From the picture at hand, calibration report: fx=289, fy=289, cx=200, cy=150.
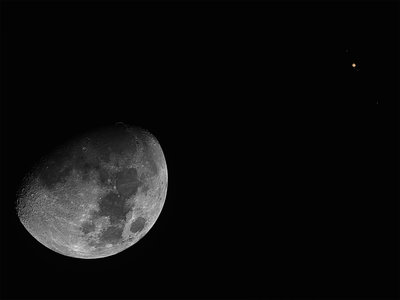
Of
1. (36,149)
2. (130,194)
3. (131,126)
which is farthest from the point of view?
(131,126)

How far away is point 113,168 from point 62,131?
516 millimetres

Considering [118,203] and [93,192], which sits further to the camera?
[118,203]

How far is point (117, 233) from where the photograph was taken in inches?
107

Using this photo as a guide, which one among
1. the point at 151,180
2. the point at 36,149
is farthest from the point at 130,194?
the point at 36,149

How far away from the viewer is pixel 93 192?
2445 millimetres

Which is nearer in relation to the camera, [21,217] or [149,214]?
[21,217]

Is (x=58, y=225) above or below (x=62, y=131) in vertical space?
below

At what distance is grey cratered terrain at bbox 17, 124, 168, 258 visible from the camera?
7.91 feet

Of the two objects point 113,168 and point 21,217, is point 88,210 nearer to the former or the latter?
point 113,168

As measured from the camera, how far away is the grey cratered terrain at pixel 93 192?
7.91 feet

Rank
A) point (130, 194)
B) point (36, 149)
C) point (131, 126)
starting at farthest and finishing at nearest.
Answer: point (131, 126) < point (130, 194) < point (36, 149)

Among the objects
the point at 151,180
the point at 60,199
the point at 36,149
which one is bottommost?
the point at 60,199

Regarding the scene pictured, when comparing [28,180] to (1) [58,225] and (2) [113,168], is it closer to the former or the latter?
(1) [58,225]

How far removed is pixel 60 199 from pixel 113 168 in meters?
0.51
